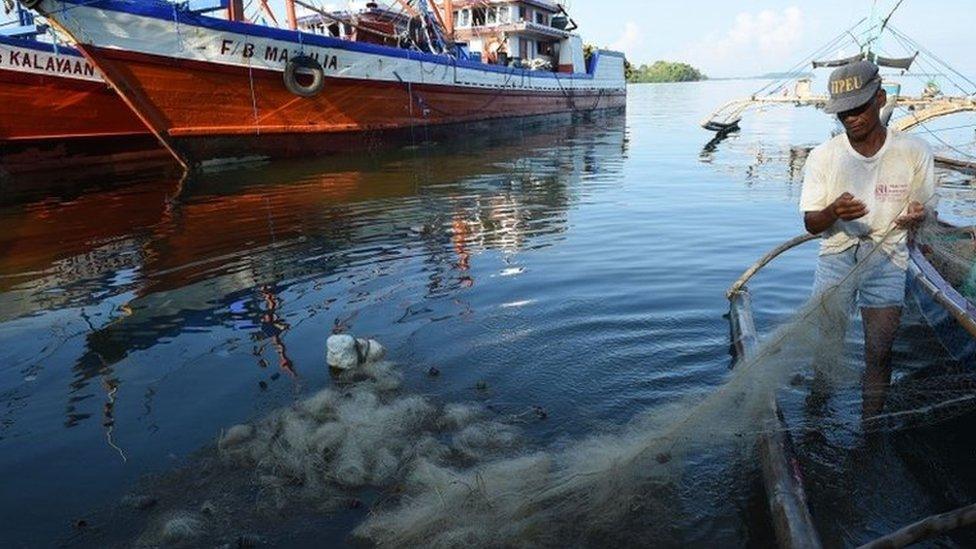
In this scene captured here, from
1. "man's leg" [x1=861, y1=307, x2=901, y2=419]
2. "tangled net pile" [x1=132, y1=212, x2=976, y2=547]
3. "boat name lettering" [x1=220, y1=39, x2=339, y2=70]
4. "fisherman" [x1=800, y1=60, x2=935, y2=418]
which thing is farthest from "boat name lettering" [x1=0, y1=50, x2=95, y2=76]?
"man's leg" [x1=861, y1=307, x2=901, y2=419]

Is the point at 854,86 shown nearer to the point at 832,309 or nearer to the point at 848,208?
the point at 848,208

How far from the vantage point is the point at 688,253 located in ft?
28.5

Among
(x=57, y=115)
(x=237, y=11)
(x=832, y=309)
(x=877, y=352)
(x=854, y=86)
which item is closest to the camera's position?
(x=854, y=86)

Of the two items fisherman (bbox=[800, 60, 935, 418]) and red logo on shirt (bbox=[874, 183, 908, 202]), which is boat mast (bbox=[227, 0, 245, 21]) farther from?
red logo on shirt (bbox=[874, 183, 908, 202])

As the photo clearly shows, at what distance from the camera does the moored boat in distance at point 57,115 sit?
16609 mm

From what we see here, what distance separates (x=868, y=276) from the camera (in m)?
3.70

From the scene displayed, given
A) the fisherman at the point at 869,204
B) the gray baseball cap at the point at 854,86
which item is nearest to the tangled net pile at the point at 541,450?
the fisherman at the point at 869,204

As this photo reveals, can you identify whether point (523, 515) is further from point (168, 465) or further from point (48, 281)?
point (48, 281)

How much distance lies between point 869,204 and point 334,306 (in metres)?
5.34

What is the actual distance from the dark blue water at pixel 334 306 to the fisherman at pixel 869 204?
1332mm

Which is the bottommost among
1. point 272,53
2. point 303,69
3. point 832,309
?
point 832,309

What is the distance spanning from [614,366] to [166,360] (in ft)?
13.4

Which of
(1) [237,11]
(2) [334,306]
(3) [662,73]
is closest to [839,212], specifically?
(2) [334,306]

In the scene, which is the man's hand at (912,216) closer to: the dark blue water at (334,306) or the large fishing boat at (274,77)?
the dark blue water at (334,306)
